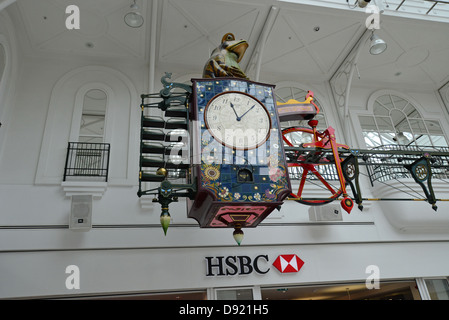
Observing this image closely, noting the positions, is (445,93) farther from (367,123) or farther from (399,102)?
(367,123)

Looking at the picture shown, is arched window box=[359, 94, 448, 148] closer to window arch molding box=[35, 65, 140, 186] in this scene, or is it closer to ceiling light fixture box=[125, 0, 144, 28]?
window arch molding box=[35, 65, 140, 186]

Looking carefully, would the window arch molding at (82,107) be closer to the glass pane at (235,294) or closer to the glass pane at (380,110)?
the glass pane at (235,294)

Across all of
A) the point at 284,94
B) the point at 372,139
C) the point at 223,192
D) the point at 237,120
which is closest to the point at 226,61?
the point at 237,120

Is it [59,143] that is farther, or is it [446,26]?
[446,26]

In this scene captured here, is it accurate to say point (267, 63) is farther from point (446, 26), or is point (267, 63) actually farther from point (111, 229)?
point (111, 229)

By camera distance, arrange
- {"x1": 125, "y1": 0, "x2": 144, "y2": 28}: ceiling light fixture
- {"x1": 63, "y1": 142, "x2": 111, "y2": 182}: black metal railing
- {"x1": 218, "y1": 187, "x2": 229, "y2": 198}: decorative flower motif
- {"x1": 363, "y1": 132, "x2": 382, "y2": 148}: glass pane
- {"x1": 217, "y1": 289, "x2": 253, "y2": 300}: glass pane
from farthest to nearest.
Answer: {"x1": 363, "y1": 132, "x2": 382, "y2": 148}: glass pane → {"x1": 63, "y1": 142, "x2": 111, "y2": 182}: black metal railing → {"x1": 125, "y1": 0, "x2": 144, "y2": 28}: ceiling light fixture → {"x1": 217, "y1": 289, "x2": 253, "y2": 300}: glass pane → {"x1": 218, "y1": 187, "x2": 229, "y2": 198}: decorative flower motif

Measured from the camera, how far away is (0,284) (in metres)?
5.40

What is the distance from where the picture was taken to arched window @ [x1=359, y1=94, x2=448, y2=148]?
29.2ft

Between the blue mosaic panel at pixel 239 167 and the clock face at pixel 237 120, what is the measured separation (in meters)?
0.07

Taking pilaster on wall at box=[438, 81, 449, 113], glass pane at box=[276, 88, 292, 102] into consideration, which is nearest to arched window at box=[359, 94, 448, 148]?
pilaster on wall at box=[438, 81, 449, 113]

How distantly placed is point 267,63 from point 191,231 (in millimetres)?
4675

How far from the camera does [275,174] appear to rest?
420 centimetres

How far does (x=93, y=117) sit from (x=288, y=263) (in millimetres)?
5091
